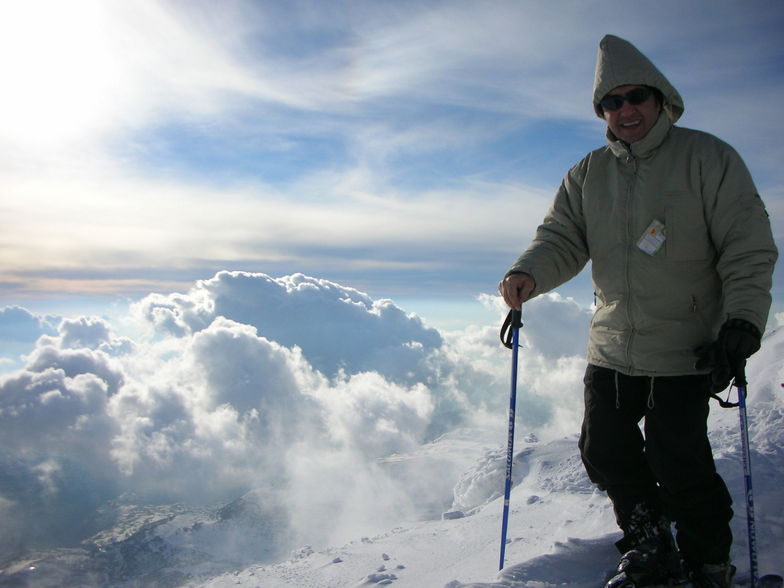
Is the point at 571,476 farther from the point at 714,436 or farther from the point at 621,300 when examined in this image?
the point at 621,300

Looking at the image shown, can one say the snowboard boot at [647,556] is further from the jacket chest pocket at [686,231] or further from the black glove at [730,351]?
the jacket chest pocket at [686,231]

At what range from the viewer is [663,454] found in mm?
3131

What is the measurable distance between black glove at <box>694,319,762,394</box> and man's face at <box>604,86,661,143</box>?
4.23 ft

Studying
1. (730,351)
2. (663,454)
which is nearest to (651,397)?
(663,454)

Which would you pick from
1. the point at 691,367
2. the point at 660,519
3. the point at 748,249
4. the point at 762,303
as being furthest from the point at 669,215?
the point at 660,519

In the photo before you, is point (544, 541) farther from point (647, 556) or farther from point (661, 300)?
point (661, 300)

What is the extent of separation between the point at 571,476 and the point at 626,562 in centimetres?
460

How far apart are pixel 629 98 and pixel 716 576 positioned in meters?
2.98

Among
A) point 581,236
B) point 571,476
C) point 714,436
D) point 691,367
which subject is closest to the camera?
point 691,367

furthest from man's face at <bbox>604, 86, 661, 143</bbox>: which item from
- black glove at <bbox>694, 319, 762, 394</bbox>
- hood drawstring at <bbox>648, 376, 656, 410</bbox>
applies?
hood drawstring at <bbox>648, 376, 656, 410</bbox>

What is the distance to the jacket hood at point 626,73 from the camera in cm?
317

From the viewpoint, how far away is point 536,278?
3453 mm

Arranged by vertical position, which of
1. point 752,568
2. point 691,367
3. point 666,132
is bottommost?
point 752,568

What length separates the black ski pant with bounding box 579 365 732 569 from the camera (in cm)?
306
